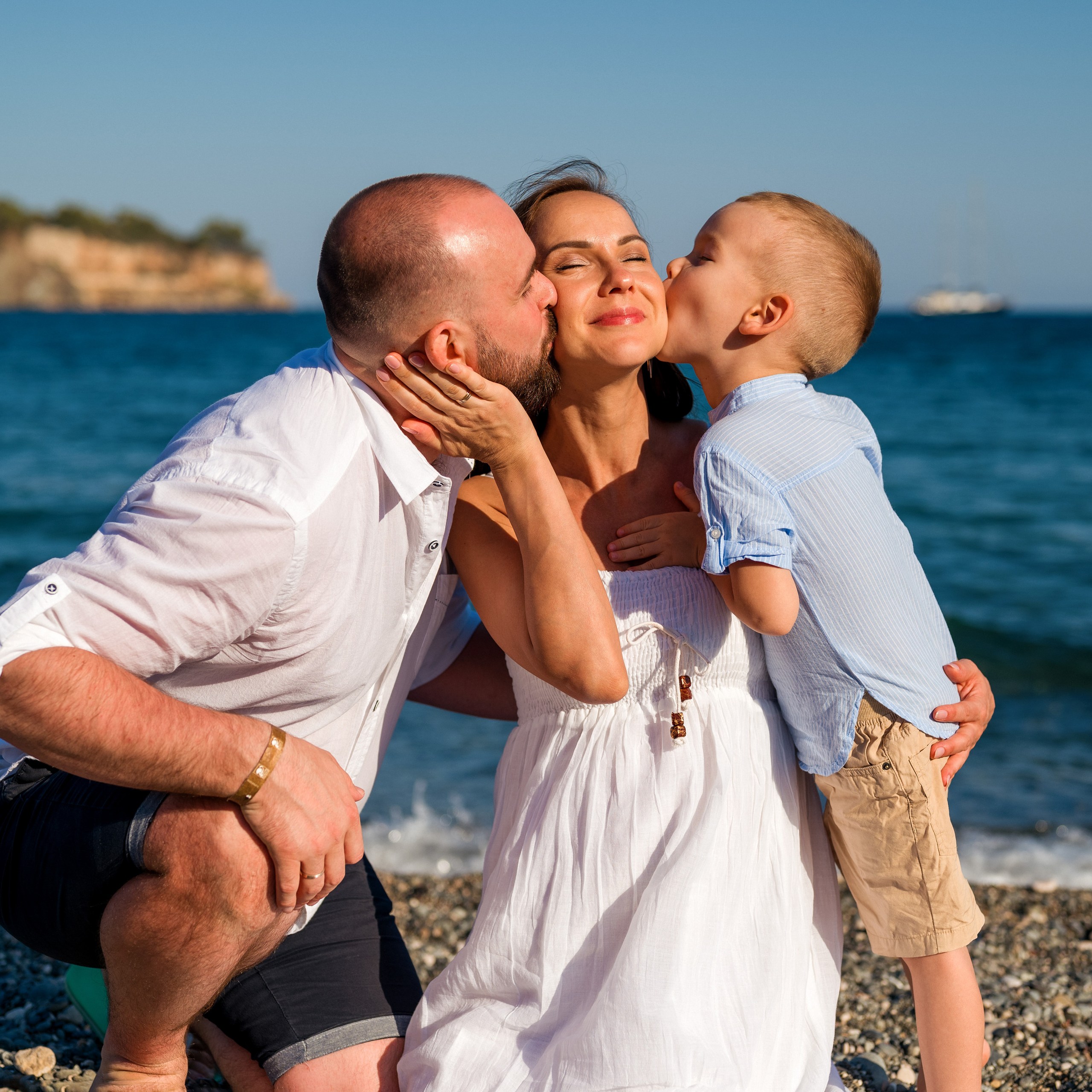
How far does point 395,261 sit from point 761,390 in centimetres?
Answer: 90

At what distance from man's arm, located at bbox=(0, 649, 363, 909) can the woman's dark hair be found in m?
1.19

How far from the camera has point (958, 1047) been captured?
2541 millimetres

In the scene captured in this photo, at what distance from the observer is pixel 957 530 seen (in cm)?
1254

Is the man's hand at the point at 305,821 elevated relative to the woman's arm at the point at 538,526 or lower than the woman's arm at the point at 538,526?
lower

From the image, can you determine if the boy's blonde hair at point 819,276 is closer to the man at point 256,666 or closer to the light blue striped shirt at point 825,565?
the light blue striped shirt at point 825,565

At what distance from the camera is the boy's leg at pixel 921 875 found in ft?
8.23

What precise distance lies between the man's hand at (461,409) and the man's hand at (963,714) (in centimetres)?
111

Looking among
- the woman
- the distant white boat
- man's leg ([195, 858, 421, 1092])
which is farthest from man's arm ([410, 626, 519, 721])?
the distant white boat

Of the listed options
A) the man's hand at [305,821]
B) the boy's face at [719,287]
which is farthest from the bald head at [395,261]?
the man's hand at [305,821]

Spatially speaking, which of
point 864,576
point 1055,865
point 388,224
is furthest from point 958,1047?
point 1055,865

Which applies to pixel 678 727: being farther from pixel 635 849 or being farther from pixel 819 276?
pixel 819 276

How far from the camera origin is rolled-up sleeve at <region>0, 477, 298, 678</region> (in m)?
2.09

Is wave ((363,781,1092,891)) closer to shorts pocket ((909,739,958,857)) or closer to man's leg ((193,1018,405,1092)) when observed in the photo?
man's leg ((193,1018,405,1092))

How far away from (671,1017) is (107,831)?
1.22 metres
